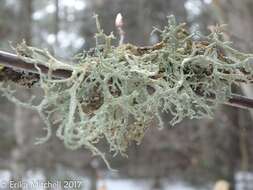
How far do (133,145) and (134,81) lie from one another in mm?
3870

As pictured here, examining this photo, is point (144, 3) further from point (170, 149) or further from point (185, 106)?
point (185, 106)

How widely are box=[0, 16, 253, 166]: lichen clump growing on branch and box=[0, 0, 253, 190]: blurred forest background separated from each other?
2.80m

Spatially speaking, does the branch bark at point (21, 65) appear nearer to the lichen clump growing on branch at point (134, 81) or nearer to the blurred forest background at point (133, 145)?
the lichen clump growing on branch at point (134, 81)

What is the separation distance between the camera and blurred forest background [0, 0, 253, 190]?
3.65m

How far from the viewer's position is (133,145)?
441cm

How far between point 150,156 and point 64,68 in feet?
15.2

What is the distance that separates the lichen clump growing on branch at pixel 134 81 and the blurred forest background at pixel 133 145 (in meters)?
2.80

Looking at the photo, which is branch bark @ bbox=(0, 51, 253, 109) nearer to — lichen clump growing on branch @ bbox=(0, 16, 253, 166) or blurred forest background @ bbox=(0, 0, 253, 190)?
lichen clump growing on branch @ bbox=(0, 16, 253, 166)

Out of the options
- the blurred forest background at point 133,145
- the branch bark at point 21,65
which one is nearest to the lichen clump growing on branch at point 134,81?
the branch bark at point 21,65

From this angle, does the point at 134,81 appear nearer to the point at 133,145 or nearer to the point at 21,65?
the point at 21,65

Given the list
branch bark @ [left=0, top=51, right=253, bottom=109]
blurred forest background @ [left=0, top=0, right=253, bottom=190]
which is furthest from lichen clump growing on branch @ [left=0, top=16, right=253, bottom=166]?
blurred forest background @ [left=0, top=0, right=253, bottom=190]

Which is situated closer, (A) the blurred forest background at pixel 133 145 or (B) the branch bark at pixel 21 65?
(B) the branch bark at pixel 21 65

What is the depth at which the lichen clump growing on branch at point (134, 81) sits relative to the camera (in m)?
0.56

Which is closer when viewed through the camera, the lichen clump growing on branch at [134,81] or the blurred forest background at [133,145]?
→ the lichen clump growing on branch at [134,81]
